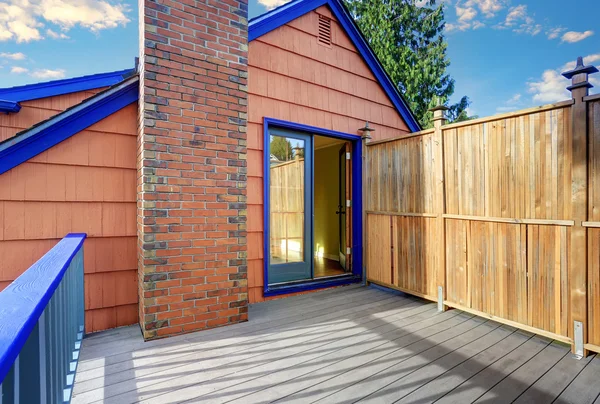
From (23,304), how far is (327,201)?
19.7ft

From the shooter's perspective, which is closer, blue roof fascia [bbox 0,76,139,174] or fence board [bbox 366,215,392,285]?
blue roof fascia [bbox 0,76,139,174]

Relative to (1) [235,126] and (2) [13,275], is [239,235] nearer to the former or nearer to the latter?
(1) [235,126]

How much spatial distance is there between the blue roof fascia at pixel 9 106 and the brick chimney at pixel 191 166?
1494 millimetres

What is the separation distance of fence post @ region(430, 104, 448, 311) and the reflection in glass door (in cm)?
148

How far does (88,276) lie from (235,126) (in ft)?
5.90

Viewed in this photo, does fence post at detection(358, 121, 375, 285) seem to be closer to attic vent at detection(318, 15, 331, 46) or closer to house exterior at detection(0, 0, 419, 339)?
attic vent at detection(318, 15, 331, 46)

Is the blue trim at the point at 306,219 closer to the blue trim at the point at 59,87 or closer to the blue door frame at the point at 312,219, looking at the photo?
the blue door frame at the point at 312,219

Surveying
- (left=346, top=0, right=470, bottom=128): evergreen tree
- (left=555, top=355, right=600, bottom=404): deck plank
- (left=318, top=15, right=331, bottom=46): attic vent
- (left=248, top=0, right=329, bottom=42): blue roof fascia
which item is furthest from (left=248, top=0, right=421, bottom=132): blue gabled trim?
(left=346, top=0, right=470, bottom=128): evergreen tree

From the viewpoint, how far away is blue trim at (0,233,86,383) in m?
0.55

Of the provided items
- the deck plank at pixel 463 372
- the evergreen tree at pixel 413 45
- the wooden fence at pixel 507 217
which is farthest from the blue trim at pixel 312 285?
the evergreen tree at pixel 413 45

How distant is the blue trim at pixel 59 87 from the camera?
119 inches

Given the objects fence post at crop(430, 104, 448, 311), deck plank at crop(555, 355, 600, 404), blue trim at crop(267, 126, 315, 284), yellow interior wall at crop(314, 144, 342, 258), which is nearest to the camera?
deck plank at crop(555, 355, 600, 404)

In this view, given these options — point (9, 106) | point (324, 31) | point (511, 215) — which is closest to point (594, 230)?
point (511, 215)

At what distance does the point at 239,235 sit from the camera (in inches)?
112
